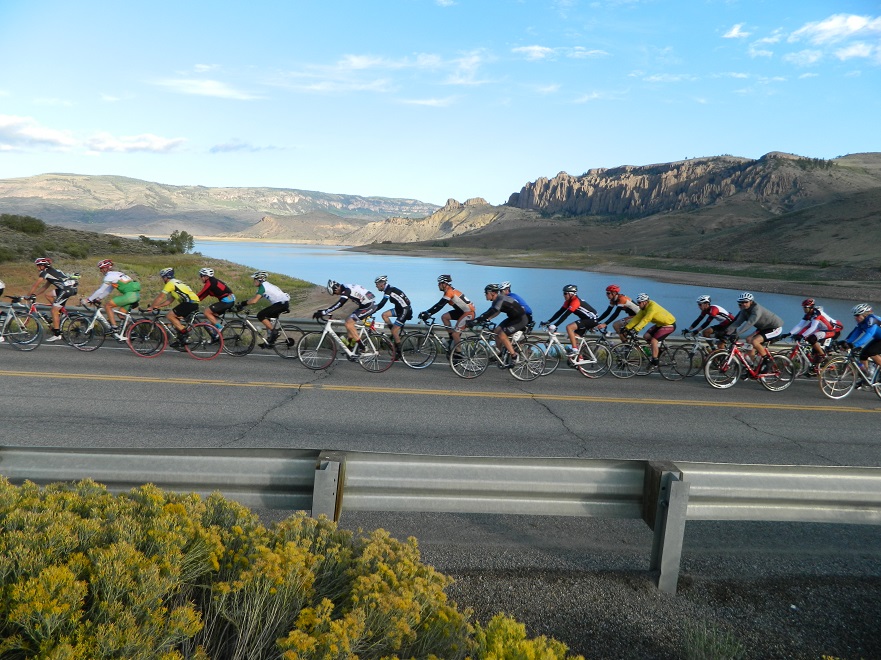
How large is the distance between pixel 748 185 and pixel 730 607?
200m

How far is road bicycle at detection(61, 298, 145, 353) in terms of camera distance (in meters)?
13.0

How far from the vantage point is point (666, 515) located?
3803 millimetres

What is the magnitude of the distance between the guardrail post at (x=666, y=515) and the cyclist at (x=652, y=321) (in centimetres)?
934

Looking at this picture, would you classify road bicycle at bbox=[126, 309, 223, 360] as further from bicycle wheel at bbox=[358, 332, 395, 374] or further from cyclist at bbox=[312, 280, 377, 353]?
bicycle wheel at bbox=[358, 332, 395, 374]

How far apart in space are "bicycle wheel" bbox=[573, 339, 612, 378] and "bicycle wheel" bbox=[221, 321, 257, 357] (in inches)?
260

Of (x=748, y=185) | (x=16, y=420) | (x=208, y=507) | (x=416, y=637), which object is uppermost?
(x=748, y=185)

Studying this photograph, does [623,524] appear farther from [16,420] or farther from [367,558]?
→ [16,420]

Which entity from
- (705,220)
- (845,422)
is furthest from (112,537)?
(705,220)

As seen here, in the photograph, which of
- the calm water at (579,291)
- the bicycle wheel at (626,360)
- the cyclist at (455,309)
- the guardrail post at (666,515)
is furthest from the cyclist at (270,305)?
the calm water at (579,291)

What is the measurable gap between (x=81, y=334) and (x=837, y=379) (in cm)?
1493

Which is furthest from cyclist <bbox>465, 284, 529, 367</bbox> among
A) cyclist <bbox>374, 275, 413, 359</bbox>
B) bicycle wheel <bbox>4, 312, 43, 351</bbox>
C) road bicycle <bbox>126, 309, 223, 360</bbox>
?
bicycle wheel <bbox>4, 312, 43, 351</bbox>

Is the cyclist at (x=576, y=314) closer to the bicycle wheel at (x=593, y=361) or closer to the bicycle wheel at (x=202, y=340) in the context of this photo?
the bicycle wheel at (x=593, y=361)

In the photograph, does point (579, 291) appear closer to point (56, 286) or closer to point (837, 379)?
point (837, 379)

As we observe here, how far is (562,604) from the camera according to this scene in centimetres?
381
